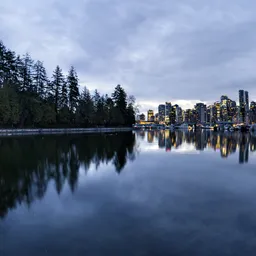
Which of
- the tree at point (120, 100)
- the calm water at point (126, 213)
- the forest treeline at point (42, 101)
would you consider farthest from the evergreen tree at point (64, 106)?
the calm water at point (126, 213)

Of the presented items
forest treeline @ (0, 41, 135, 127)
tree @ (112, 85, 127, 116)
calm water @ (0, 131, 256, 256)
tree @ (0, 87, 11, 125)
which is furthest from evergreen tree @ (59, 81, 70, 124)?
calm water @ (0, 131, 256, 256)

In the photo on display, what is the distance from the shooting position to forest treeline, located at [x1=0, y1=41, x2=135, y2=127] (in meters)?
55.5

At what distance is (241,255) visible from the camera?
16.5ft

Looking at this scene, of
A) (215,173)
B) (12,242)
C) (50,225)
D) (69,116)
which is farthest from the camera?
(69,116)

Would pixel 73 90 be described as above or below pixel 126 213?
above

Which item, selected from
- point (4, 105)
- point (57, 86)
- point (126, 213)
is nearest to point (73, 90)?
point (57, 86)

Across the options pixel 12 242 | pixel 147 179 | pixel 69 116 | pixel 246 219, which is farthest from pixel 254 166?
pixel 69 116

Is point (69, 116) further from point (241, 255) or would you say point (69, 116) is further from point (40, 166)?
point (241, 255)

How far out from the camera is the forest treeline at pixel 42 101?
55.5 metres

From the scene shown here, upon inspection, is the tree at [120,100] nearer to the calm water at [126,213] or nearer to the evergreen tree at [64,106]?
the evergreen tree at [64,106]

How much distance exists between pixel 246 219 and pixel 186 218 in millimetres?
1691

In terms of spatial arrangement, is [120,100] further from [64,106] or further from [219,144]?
[219,144]

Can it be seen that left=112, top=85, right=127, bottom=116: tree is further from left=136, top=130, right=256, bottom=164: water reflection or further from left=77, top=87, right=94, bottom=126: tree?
left=136, top=130, right=256, bottom=164: water reflection

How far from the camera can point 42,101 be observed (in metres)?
69.7
